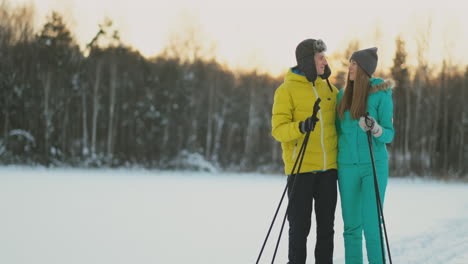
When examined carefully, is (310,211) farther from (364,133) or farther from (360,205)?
(364,133)

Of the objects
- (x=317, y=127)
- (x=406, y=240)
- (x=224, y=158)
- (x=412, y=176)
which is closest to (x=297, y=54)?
(x=317, y=127)

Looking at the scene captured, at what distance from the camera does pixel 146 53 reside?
28578 mm

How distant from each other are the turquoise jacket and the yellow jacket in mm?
102

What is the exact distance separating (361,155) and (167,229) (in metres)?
3.89

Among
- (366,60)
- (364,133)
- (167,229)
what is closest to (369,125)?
(364,133)

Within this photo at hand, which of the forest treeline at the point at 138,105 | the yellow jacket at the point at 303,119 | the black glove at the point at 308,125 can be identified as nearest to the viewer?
the black glove at the point at 308,125

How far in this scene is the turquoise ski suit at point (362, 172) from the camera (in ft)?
10.7

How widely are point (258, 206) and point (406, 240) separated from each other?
161 inches

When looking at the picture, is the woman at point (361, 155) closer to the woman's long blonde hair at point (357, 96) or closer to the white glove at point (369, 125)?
the woman's long blonde hair at point (357, 96)

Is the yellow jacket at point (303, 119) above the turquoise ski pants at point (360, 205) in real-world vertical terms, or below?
above

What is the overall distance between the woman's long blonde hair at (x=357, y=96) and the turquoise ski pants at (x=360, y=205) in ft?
1.33

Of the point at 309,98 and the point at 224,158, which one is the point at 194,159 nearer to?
the point at 224,158

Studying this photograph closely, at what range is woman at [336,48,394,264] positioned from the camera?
325cm

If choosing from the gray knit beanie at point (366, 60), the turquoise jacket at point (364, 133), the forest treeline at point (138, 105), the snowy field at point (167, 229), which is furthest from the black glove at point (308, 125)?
the forest treeline at point (138, 105)
